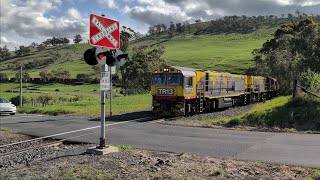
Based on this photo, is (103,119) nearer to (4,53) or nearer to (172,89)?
(172,89)

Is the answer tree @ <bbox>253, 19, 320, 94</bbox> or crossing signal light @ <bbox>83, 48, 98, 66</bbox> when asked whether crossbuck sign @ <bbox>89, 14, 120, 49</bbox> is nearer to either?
crossing signal light @ <bbox>83, 48, 98, 66</bbox>

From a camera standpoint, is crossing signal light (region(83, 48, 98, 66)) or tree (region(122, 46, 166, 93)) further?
tree (region(122, 46, 166, 93))

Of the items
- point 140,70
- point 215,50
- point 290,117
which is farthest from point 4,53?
point 290,117

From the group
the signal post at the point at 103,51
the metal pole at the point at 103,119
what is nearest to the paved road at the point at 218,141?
the metal pole at the point at 103,119

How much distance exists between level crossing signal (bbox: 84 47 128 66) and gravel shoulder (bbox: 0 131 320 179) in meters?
2.57

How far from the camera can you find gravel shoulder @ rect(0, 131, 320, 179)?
A: 27.9 feet

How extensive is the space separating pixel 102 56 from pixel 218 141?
6014 millimetres

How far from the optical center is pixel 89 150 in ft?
36.7

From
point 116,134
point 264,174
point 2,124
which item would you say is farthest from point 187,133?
point 2,124

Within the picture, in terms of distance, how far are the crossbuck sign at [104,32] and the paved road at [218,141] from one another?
158 inches

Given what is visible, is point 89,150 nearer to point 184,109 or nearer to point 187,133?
point 187,133

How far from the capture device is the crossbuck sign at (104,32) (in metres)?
10.9

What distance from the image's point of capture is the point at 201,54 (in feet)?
425

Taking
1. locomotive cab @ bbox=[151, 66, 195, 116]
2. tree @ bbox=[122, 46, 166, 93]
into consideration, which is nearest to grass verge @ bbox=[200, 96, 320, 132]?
locomotive cab @ bbox=[151, 66, 195, 116]
